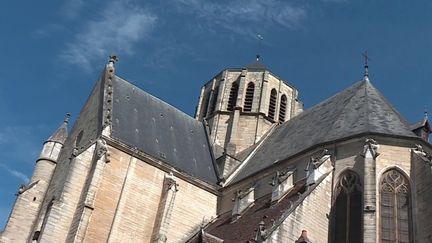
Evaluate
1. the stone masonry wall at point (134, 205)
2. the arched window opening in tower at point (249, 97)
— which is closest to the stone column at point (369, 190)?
the stone masonry wall at point (134, 205)

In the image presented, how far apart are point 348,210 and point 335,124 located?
3.70 meters

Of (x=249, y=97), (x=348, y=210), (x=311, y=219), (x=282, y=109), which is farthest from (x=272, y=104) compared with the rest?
(x=311, y=219)

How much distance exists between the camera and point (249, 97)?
25062 millimetres

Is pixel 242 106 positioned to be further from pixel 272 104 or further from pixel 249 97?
pixel 272 104

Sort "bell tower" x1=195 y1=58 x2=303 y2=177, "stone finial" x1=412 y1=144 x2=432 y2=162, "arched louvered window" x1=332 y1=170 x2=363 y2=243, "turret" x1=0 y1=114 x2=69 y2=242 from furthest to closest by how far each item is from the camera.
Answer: "bell tower" x1=195 y1=58 x2=303 y2=177, "turret" x1=0 y1=114 x2=69 y2=242, "stone finial" x1=412 y1=144 x2=432 y2=162, "arched louvered window" x1=332 y1=170 x2=363 y2=243

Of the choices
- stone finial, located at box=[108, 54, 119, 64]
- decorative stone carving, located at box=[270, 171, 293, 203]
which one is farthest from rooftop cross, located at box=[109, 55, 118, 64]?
decorative stone carving, located at box=[270, 171, 293, 203]

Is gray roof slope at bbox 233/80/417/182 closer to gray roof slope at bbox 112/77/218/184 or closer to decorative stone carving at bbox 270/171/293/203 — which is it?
decorative stone carving at bbox 270/171/293/203

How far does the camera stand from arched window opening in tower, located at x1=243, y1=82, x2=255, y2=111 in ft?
80.8

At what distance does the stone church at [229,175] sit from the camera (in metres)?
14.2

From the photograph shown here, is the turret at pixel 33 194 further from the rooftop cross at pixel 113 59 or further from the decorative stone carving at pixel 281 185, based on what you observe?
the decorative stone carving at pixel 281 185

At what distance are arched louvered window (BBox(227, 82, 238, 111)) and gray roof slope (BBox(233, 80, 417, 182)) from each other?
327 cm

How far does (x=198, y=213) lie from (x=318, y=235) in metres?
6.23

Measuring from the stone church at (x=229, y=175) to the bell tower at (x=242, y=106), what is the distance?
2.9 inches

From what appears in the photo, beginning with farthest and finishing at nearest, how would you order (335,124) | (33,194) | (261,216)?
1. (33,194)
2. (335,124)
3. (261,216)
